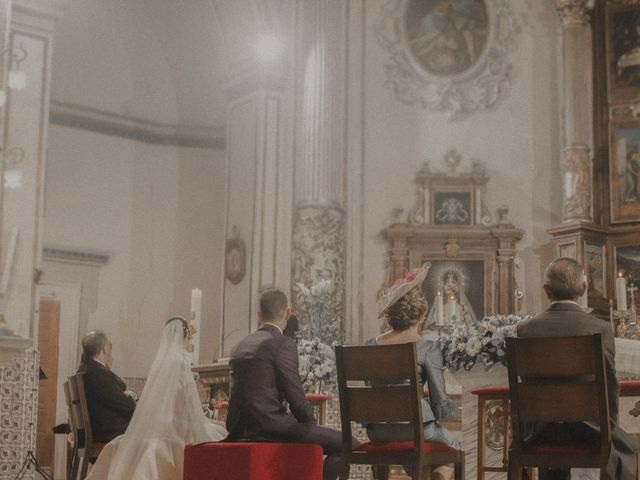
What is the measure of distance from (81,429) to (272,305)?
2546 millimetres

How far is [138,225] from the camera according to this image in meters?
14.3

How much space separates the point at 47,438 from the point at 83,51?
5266mm

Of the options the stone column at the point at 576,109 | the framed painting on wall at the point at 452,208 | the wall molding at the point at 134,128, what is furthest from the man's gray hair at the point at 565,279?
the wall molding at the point at 134,128

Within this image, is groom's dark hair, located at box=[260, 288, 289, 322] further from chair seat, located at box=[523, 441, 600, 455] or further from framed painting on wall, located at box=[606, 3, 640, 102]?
framed painting on wall, located at box=[606, 3, 640, 102]

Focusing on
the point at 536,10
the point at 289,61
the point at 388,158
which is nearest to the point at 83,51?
the point at 289,61

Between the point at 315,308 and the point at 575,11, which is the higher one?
the point at 575,11

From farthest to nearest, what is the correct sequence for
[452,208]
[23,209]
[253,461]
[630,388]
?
[452,208] → [23,209] → [630,388] → [253,461]

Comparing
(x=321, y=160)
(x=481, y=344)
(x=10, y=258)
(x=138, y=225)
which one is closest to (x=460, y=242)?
(x=321, y=160)

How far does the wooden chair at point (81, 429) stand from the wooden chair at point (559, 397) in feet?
11.6

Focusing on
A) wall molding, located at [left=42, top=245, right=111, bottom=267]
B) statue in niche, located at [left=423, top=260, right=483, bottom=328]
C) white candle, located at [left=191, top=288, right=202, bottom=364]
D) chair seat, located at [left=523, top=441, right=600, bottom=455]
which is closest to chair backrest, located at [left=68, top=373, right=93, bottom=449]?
white candle, located at [left=191, top=288, right=202, bottom=364]

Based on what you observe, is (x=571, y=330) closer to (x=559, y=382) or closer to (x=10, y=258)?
(x=559, y=382)

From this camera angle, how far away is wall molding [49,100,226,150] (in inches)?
549

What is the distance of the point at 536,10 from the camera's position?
12.8 metres

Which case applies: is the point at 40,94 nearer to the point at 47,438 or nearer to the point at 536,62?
the point at 47,438
